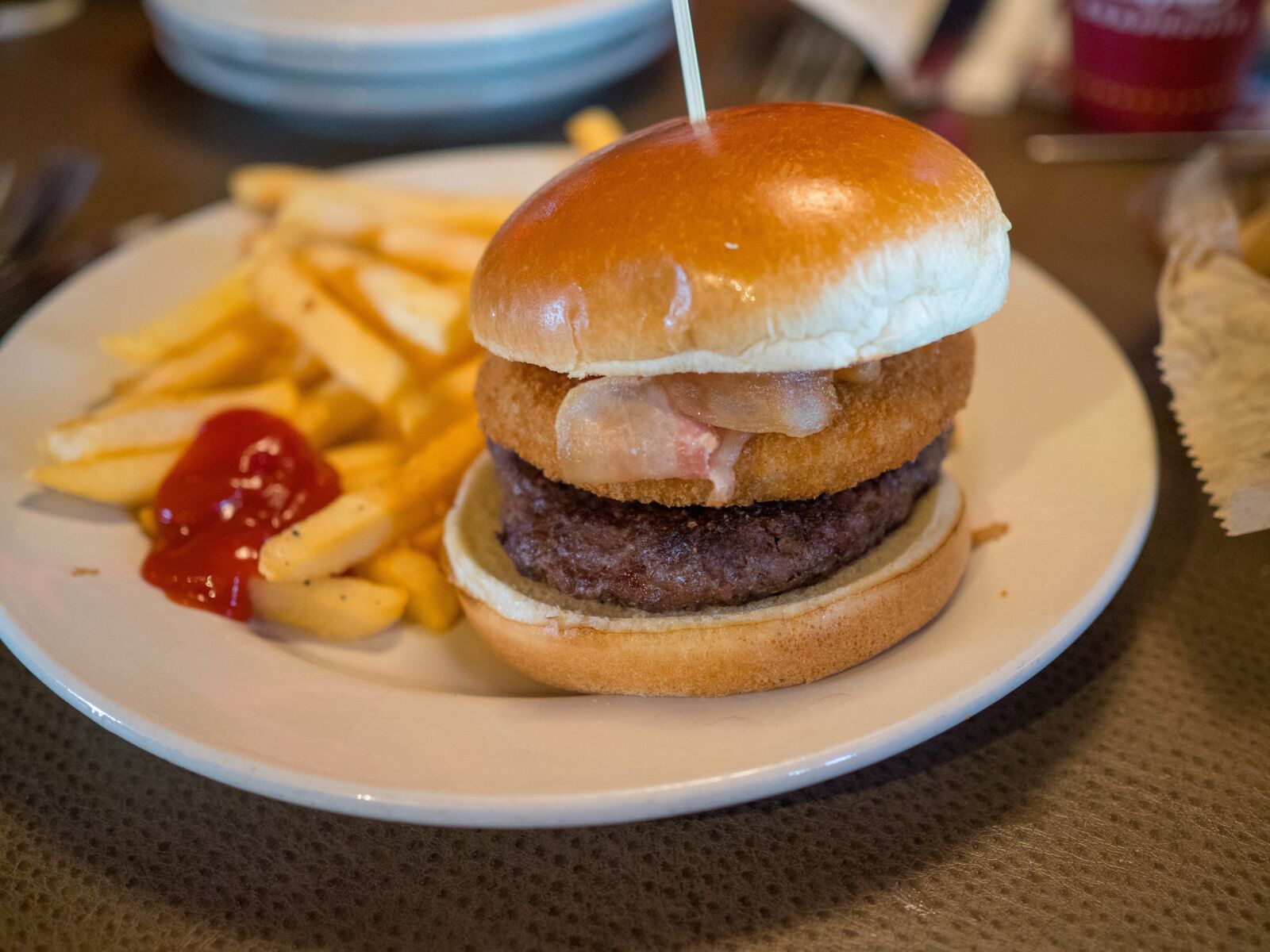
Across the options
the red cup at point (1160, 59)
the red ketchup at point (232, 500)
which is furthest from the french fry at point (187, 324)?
the red cup at point (1160, 59)

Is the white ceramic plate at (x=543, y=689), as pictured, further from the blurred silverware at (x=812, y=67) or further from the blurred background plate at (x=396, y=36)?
the blurred silverware at (x=812, y=67)

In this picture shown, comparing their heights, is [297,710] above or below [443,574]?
above

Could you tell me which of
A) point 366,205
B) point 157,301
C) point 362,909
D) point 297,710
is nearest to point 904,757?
point 362,909

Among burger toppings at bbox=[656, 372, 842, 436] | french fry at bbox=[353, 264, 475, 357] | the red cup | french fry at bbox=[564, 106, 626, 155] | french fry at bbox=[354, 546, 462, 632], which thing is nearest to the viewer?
burger toppings at bbox=[656, 372, 842, 436]

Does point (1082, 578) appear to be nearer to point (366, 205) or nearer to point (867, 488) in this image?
point (867, 488)

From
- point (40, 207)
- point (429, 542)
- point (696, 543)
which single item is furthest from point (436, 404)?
point (40, 207)

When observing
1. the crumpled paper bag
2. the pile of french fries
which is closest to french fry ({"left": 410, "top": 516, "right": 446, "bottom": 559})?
the pile of french fries

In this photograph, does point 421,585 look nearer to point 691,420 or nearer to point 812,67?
point 691,420

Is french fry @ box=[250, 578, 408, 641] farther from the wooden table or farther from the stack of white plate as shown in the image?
the stack of white plate
